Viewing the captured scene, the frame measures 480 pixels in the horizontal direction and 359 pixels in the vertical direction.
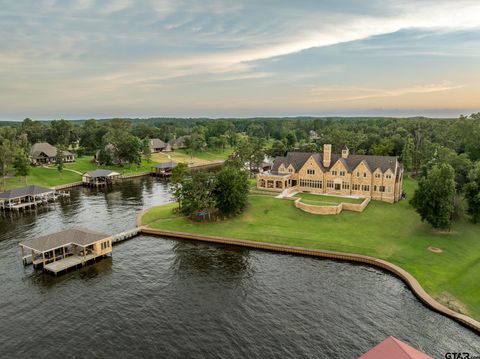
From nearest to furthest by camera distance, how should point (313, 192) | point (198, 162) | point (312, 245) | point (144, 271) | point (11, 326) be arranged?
1. point (11, 326)
2. point (144, 271)
3. point (312, 245)
4. point (313, 192)
5. point (198, 162)

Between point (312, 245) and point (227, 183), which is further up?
point (227, 183)

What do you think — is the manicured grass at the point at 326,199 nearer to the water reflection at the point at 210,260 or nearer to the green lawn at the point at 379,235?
the green lawn at the point at 379,235

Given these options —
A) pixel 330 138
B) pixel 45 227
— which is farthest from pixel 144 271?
pixel 330 138

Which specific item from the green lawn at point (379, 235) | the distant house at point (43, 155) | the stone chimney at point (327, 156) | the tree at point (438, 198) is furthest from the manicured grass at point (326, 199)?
the distant house at point (43, 155)

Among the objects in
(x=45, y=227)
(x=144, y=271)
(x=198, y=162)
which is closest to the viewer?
(x=144, y=271)

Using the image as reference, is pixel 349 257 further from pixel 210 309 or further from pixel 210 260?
pixel 210 309

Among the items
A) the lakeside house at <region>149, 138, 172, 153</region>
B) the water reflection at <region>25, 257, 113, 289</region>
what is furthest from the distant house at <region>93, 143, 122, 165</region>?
the water reflection at <region>25, 257, 113, 289</region>

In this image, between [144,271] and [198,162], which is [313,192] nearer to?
[144,271]
